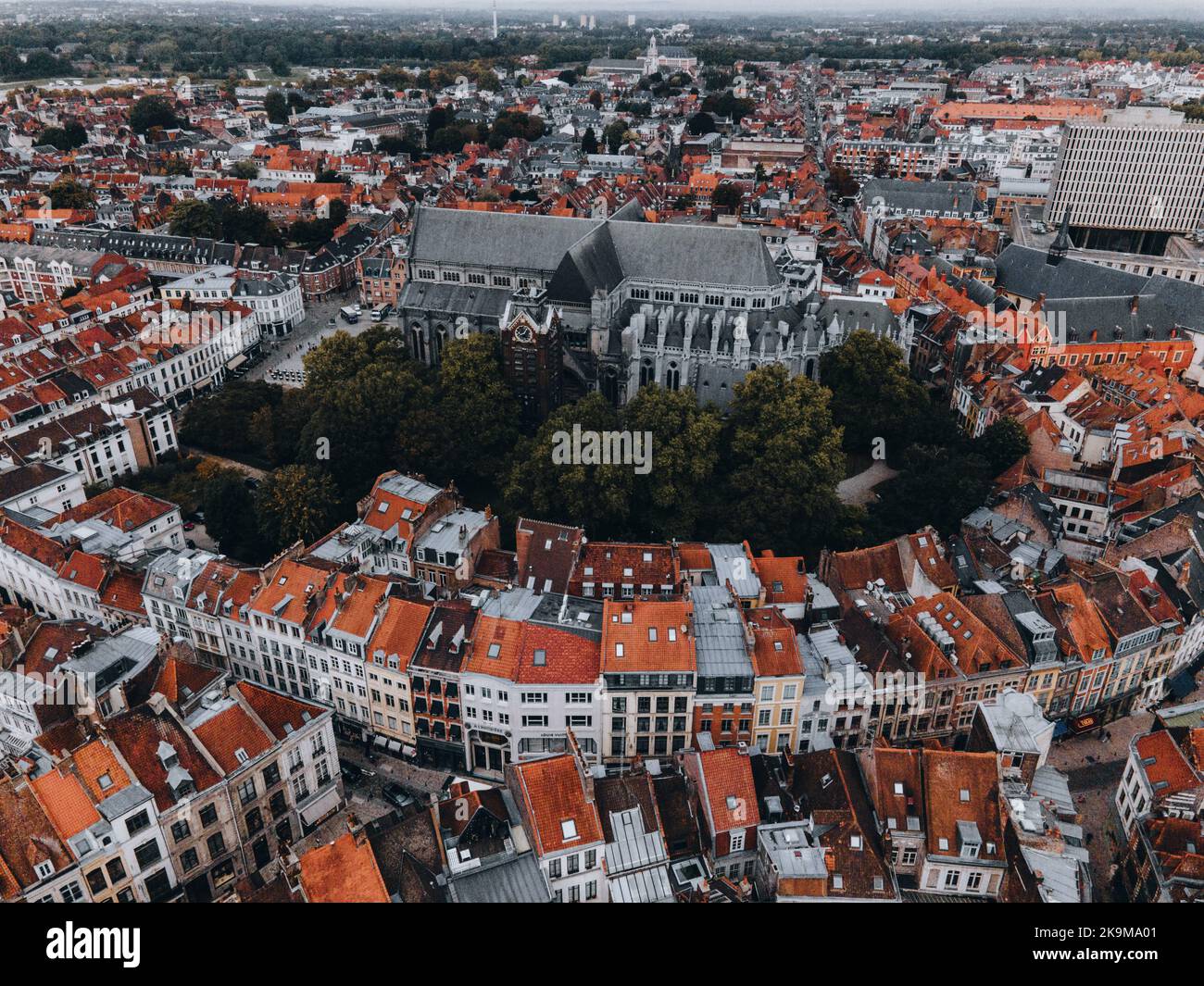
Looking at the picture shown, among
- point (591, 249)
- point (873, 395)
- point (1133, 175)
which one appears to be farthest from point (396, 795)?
point (1133, 175)

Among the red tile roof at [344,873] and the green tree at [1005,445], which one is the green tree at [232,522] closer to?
the red tile roof at [344,873]

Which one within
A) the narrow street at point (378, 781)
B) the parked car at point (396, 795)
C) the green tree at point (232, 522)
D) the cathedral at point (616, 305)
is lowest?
the narrow street at point (378, 781)

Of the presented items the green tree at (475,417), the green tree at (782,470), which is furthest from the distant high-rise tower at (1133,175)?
the green tree at (475,417)

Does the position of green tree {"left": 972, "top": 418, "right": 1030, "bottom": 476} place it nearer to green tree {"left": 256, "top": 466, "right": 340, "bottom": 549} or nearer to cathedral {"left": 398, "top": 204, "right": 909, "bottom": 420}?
cathedral {"left": 398, "top": 204, "right": 909, "bottom": 420}

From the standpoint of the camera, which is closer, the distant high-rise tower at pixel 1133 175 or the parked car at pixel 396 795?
the parked car at pixel 396 795

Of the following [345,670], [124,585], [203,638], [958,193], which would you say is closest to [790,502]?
[345,670]

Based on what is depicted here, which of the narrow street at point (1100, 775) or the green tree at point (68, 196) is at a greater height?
the green tree at point (68, 196)

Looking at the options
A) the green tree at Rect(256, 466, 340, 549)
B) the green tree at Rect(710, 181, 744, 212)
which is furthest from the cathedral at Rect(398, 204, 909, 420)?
the green tree at Rect(710, 181, 744, 212)

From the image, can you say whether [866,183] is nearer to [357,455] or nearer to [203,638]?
[357,455]

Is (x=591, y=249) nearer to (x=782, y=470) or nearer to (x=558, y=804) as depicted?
(x=782, y=470)
